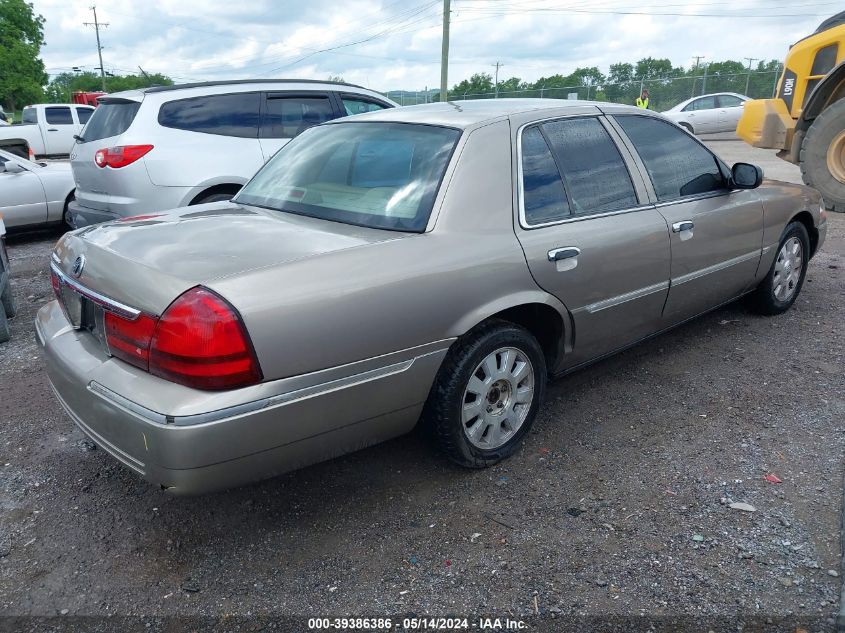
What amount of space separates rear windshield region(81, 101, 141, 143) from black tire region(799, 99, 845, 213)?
26.8 ft

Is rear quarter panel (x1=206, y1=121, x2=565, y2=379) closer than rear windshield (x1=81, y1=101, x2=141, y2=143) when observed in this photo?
Yes

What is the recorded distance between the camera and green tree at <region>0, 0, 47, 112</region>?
45.6 metres

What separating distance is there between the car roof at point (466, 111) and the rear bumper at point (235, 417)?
1.18 meters

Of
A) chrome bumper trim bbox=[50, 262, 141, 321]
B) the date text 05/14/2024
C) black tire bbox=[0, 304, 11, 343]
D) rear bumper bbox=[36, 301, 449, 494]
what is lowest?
black tire bbox=[0, 304, 11, 343]

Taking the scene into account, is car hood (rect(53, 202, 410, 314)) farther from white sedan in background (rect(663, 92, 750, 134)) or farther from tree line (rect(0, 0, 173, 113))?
tree line (rect(0, 0, 173, 113))

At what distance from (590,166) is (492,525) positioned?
1918 mm

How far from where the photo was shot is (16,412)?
12.8ft

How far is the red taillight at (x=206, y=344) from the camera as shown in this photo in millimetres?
2264

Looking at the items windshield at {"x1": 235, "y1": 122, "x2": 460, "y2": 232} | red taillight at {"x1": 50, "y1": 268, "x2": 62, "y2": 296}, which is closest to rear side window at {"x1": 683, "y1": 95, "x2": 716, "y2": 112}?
windshield at {"x1": 235, "y1": 122, "x2": 460, "y2": 232}

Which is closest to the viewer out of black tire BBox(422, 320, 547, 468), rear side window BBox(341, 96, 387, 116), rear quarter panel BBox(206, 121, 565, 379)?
rear quarter panel BBox(206, 121, 565, 379)

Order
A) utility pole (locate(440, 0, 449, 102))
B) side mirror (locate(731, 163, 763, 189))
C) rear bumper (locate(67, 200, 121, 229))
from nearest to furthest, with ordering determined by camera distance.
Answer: side mirror (locate(731, 163, 763, 189)) → rear bumper (locate(67, 200, 121, 229)) → utility pole (locate(440, 0, 449, 102))

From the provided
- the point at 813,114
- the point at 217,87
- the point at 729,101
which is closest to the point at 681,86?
the point at 729,101

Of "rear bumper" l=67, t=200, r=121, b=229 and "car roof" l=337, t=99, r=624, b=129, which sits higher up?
"car roof" l=337, t=99, r=624, b=129

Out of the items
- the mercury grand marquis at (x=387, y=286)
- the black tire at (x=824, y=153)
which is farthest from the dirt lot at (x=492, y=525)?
the black tire at (x=824, y=153)
